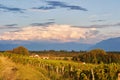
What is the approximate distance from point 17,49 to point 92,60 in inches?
952

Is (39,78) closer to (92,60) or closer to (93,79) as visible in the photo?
(93,79)

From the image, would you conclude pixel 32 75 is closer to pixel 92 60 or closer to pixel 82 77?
pixel 82 77

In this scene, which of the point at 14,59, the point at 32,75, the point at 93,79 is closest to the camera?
the point at 93,79

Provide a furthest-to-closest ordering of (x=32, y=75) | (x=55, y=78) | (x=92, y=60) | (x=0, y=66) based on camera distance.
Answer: (x=92, y=60) → (x=0, y=66) → (x=32, y=75) → (x=55, y=78)

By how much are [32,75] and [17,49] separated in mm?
→ 82316

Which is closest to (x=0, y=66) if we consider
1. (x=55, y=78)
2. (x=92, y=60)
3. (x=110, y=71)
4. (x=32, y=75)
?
(x=32, y=75)

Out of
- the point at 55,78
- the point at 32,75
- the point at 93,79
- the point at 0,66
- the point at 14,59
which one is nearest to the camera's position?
the point at 93,79

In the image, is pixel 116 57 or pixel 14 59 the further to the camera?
pixel 116 57

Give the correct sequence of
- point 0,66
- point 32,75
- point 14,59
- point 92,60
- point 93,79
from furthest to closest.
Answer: point 92,60
point 14,59
point 0,66
point 32,75
point 93,79

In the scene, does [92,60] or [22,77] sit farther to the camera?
[92,60]

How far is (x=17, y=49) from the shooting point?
127438 millimetres

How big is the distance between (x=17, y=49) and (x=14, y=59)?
5676cm

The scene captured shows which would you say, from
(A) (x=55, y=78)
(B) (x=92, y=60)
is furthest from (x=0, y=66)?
(B) (x=92, y=60)

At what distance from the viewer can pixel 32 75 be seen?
4578 cm
